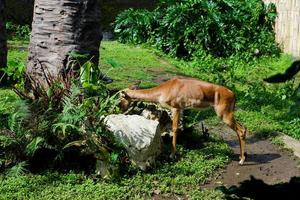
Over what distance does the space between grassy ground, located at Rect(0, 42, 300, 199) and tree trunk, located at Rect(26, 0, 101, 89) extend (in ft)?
1.79

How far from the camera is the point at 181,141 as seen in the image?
7648 mm

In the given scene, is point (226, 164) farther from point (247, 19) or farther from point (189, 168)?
point (247, 19)

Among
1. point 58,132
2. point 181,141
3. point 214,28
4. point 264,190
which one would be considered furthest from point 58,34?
point 214,28

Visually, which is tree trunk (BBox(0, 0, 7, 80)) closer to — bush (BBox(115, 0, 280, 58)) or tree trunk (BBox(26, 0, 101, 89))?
tree trunk (BBox(26, 0, 101, 89))

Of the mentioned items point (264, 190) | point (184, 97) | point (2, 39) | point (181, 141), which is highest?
point (2, 39)

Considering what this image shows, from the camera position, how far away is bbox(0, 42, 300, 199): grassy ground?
6023 millimetres

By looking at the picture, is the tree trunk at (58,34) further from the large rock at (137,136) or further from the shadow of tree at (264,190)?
the shadow of tree at (264,190)

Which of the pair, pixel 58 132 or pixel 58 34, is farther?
pixel 58 34

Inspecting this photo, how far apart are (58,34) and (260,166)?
314 cm

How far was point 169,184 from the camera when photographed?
6395mm

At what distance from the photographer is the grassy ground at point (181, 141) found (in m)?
6.02

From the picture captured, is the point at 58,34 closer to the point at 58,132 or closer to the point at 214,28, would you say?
the point at 58,132

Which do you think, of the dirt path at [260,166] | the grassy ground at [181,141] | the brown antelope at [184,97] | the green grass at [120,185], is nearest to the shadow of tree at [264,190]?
the grassy ground at [181,141]

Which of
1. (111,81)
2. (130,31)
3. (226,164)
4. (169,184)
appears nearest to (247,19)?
(130,31)
